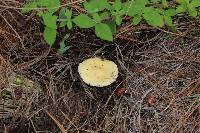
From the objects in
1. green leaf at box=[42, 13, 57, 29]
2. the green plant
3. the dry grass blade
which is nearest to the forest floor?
the dry grass blade

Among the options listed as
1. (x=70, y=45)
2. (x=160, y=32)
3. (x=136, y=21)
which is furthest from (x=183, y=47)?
(x=70, y=45)

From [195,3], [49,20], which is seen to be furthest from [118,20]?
[195,3]

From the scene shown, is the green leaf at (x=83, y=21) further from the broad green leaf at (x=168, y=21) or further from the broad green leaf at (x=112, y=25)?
the broad green leaf at (x=168, y=21)

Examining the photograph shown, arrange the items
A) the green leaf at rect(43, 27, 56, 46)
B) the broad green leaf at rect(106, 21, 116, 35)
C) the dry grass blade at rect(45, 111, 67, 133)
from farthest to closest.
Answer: the broad green leaf at rect(106, 21, 116, 35) < the green leaf at rect(43, 27, 56, 46) < the dry grass blade at rect(45, 111, 67, 133)

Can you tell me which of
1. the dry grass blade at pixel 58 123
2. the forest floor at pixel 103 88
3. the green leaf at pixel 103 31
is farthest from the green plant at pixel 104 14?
the dry grass blade at pixel 58 123

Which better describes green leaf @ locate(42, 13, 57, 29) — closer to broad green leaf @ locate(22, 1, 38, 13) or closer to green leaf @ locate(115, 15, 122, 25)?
broad green leaf @ locate(22, 1, 38, 13)

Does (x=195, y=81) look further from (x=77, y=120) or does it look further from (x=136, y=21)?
(x=77, y=120)
